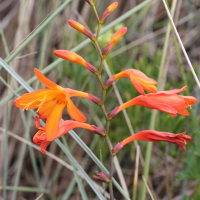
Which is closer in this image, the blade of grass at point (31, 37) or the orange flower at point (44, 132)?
the orange flower at point (44, 132)

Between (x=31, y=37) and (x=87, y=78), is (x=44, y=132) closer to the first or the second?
(x=31, y=37)

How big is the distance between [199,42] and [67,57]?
→ 2208 millimetres

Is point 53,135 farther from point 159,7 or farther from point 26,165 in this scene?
point 159,7

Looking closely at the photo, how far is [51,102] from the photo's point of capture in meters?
0.89

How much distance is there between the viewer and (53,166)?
2.47m

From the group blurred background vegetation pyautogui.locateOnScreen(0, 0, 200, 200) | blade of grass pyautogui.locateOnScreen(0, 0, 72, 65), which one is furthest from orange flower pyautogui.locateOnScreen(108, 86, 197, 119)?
blurred background vegetation pyautogui.locateOnScreen(0, 0, 200, 200)

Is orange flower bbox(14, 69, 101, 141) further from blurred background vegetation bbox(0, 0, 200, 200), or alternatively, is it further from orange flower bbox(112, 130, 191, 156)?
blurred background vegetation bbox(0, 0, 200, 200)

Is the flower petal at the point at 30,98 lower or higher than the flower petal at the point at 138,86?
higher

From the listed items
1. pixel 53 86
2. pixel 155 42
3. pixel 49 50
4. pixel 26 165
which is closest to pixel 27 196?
pixel 26 165

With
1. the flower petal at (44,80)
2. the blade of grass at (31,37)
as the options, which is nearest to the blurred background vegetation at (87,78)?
the blade of grass at (31,37)

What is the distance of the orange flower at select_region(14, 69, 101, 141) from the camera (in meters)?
0.74

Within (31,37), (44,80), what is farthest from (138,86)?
(31,37)

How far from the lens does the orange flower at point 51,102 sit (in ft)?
2.42

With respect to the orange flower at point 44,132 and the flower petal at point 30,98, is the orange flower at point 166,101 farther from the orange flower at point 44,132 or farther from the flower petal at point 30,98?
the flower petal at point 30,98
